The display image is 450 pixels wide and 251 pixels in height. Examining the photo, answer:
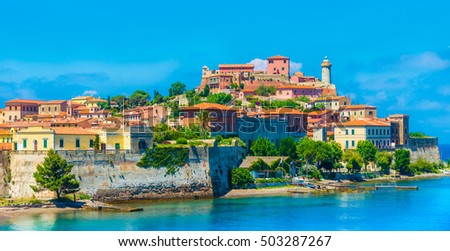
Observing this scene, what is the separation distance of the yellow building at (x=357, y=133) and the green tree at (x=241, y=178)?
1878cm

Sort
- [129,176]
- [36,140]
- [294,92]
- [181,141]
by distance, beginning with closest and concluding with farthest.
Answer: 1. [36,140]
2. [129,176]
3. [181,141]
4. [294,92]

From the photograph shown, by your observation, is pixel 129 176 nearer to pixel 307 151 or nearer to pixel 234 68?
pixel 307 151

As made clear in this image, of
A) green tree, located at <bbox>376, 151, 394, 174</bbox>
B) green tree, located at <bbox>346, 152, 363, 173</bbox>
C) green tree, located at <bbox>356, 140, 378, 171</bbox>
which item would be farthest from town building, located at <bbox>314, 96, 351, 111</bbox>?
green tree, located at <bbox>346, 152, 363, 173</bbox>

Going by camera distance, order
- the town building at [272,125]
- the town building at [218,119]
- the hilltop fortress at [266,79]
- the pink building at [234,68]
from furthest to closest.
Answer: the pink building at [234,68]
the hilltop fortress at [266,79]
the town building at [272,125]
the town building at [218,119]

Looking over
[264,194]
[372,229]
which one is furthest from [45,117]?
[372,229]

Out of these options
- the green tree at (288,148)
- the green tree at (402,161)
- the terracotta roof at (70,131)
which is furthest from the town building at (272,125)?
the terracotta roof at (70,131)

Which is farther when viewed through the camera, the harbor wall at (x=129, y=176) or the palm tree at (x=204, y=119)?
the palm tree at (x=204, y=119)

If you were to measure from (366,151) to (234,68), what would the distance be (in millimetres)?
33888

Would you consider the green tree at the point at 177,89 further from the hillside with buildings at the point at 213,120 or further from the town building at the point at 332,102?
the town building at the point at 332,102

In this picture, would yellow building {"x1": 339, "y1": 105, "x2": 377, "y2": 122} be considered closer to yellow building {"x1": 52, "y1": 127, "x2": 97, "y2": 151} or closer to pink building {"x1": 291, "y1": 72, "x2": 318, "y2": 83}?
pink building {"x1": 291, "y1": 72, "x2": 318, "y2": 83}

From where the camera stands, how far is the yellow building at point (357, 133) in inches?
2704

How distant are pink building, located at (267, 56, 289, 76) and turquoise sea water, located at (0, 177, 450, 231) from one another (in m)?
47.9

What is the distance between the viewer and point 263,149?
194 ft

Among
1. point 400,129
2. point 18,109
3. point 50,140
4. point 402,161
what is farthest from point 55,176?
point 18,109
